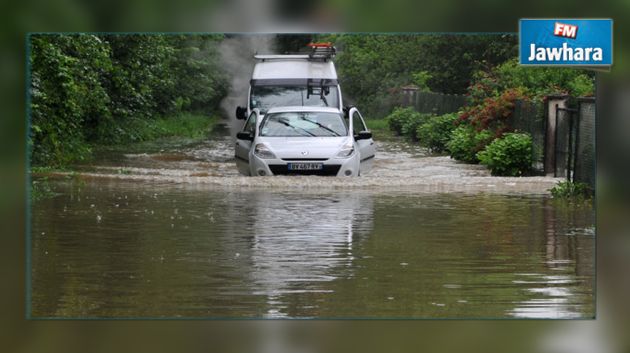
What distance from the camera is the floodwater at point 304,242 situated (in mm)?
15781

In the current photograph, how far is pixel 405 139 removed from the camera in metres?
17.7

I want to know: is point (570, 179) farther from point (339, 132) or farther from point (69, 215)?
point (69, 215)

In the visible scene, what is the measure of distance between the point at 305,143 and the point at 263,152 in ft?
1.61

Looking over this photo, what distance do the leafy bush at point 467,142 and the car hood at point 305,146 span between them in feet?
4.01

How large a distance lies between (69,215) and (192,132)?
1.83 metres

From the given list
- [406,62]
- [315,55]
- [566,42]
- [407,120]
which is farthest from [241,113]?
[566,42]

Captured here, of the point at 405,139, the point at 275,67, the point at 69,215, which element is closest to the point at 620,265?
the point at 405,139

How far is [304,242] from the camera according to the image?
17.0 metres

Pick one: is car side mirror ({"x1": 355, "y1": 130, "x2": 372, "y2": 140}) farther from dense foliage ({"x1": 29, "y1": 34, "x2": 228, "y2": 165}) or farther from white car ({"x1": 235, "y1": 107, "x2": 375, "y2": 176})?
dense foliage ({"x1": 29, "y1": 34, "x2": 228, "y2": 165})

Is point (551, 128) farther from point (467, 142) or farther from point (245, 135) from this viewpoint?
point (245, 135)

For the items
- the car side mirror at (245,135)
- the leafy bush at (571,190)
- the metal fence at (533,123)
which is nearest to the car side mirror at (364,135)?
the car side mirror at (245,135)

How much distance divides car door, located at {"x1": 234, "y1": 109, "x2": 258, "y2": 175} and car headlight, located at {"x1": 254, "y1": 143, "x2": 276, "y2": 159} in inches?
4.0

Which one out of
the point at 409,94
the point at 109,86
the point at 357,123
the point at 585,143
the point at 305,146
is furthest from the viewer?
the point at 109,86

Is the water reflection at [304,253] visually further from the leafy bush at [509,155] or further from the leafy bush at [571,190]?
the leafy bush at [509,155]
